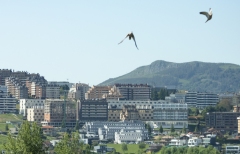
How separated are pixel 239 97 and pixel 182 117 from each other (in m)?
33.3

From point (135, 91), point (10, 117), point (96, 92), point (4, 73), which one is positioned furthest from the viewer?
point (4, 73)

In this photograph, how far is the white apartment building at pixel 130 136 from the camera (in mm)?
132750

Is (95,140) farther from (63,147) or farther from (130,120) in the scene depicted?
(63,147)

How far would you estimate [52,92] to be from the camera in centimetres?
17438

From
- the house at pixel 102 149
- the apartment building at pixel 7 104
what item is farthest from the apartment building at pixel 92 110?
the house at pixel 102 149

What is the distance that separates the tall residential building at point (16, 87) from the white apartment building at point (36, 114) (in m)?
19.5

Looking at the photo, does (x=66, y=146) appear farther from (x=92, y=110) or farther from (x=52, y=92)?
(x=52, y=92)

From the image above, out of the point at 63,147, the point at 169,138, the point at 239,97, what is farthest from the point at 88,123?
the point at 63,147

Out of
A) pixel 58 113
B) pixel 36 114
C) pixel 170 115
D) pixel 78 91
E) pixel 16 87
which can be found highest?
pixel 16 87

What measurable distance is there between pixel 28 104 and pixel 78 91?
27.9 meters

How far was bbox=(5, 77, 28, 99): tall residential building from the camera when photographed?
175 meters

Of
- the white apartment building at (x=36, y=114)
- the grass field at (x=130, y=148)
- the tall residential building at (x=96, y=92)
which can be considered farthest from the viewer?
the tall residential building at (x=96, y=92)

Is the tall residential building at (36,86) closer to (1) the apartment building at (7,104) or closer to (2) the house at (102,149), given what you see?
(1) the apartment building at (7,104)

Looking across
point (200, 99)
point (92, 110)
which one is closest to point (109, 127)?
point (92, 110)
